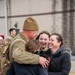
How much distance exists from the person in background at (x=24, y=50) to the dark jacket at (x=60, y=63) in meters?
0.51

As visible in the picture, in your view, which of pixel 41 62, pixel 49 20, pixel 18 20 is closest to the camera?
pixel 41 62

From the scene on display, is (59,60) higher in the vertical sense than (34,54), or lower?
→ lower

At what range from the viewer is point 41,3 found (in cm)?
1838

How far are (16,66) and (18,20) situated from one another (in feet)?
56.1

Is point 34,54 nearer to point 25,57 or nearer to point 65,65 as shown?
point 25,57

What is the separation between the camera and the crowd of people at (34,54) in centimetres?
304

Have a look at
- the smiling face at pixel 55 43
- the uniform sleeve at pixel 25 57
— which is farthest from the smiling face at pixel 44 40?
the uniform sleeve at pixel 25 57

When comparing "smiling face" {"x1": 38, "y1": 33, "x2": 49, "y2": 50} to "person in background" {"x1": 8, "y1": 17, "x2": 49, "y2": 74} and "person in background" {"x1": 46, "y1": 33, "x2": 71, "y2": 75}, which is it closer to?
"person in background" {"x1": 46, "y1": 33, "x2": 71, "y2": 75}

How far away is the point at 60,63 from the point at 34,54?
0.75 metres

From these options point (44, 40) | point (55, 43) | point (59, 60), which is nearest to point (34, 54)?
point (59, 60)

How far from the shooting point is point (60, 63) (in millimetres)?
3725

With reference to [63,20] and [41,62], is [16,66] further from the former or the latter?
[63,20]

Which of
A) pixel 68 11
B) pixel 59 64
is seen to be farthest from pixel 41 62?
pixel 68 11

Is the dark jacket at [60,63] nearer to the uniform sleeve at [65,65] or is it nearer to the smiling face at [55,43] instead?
the uniform sleeve at [65,65]
